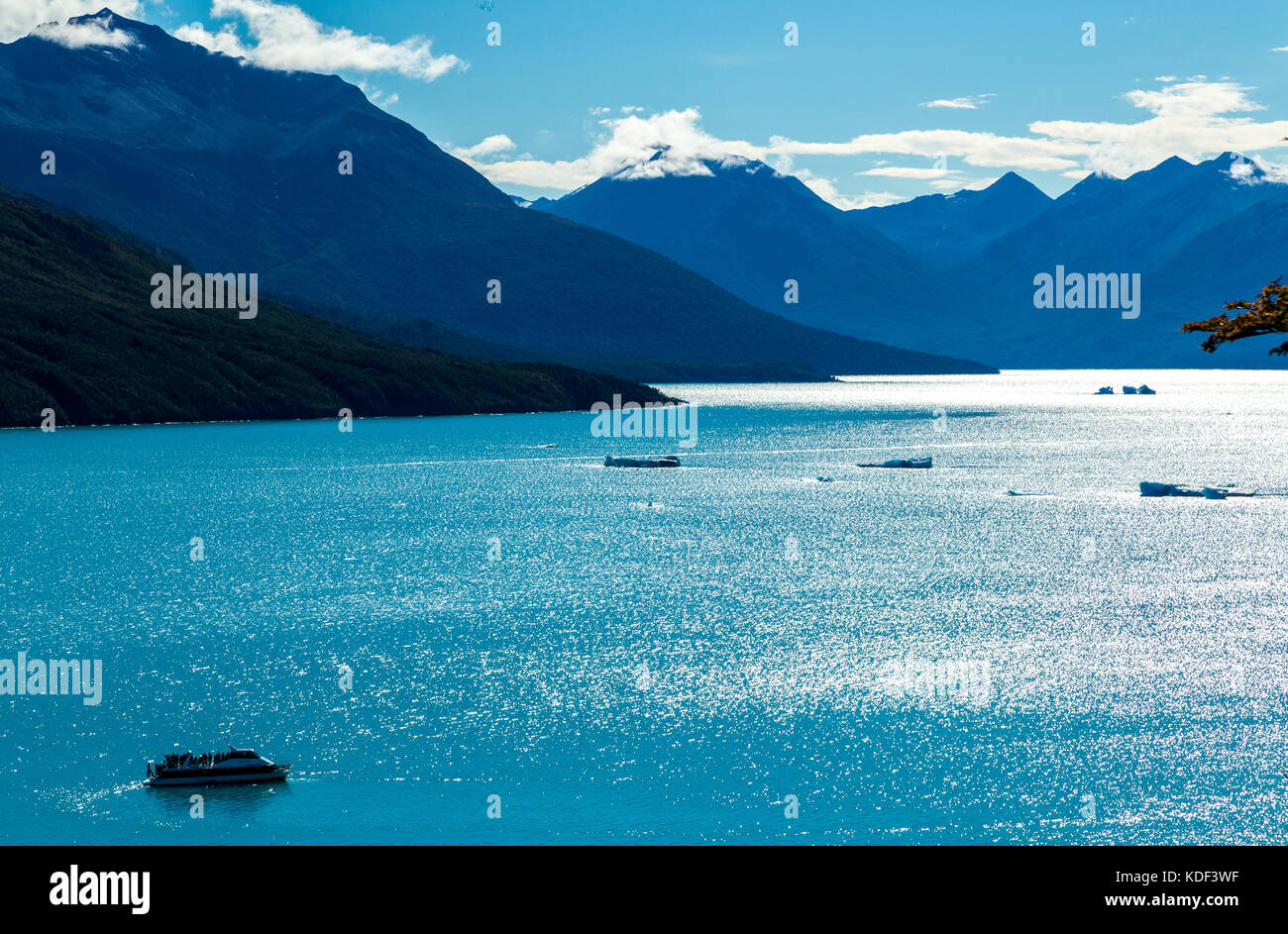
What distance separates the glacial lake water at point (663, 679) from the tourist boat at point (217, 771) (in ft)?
3.69

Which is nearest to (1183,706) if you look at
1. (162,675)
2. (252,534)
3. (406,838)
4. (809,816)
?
(809,816)

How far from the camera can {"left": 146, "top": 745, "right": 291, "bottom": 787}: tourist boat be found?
51.5 m

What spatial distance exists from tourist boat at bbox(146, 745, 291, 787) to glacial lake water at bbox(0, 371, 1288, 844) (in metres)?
1.12

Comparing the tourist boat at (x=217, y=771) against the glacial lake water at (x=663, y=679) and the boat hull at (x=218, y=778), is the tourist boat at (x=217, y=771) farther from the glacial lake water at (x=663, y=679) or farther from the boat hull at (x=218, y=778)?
the glacial lake water at (x=663, y=679)

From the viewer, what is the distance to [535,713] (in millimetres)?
64625

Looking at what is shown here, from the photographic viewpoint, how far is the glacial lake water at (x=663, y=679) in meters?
49.3

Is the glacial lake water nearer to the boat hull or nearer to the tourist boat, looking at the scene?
the boat hull

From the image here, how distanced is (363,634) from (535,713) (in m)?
24.8

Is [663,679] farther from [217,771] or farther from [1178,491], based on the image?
[1178,491]

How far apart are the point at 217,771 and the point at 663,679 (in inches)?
1115

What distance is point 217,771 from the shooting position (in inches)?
2045

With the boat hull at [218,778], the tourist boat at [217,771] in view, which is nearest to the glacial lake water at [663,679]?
the boat hull at [218,778]

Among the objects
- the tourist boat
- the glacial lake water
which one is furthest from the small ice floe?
the tourist boat
